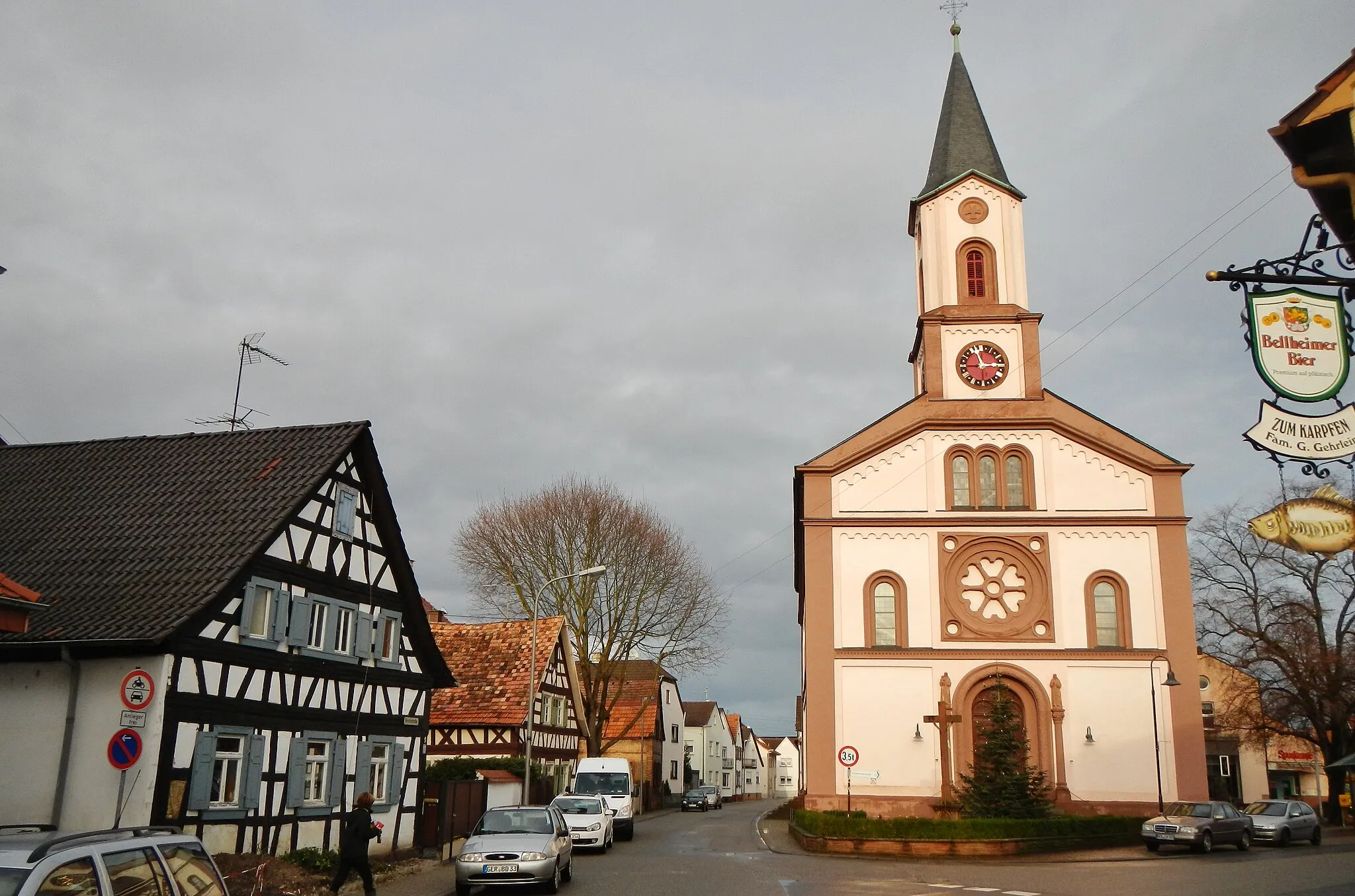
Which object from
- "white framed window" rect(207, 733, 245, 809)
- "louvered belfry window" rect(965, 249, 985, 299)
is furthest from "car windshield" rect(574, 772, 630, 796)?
"louvered belfry window" rect(965, 249, 985, 299)

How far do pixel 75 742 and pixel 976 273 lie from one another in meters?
32.9

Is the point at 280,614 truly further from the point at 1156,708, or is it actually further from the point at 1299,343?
the point at 1156,708

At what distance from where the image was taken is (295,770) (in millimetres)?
20359

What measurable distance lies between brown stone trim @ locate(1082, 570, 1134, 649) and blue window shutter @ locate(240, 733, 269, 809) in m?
25.6

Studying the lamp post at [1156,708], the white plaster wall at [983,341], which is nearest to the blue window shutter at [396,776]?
the lamp post at [1156,708]

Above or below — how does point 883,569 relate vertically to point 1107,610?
above

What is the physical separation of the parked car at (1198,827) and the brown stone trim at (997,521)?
9.23 meters

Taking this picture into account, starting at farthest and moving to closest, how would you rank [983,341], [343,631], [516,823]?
[983,341] → [343,631] → [516,823]

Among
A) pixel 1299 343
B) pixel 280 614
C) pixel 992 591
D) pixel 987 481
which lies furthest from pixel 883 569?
pixel 1299 343

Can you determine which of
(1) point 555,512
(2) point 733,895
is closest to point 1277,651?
(1) point 555,512

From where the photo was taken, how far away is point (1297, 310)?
30.3 ft

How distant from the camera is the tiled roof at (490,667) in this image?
3622 centimetres

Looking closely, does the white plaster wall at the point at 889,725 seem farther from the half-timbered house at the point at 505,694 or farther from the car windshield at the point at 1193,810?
the half-timbered house at the point at 505,694

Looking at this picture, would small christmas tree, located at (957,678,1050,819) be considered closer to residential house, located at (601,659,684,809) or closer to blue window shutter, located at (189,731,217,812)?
blue window shutter, located at (189,731,217,812)
